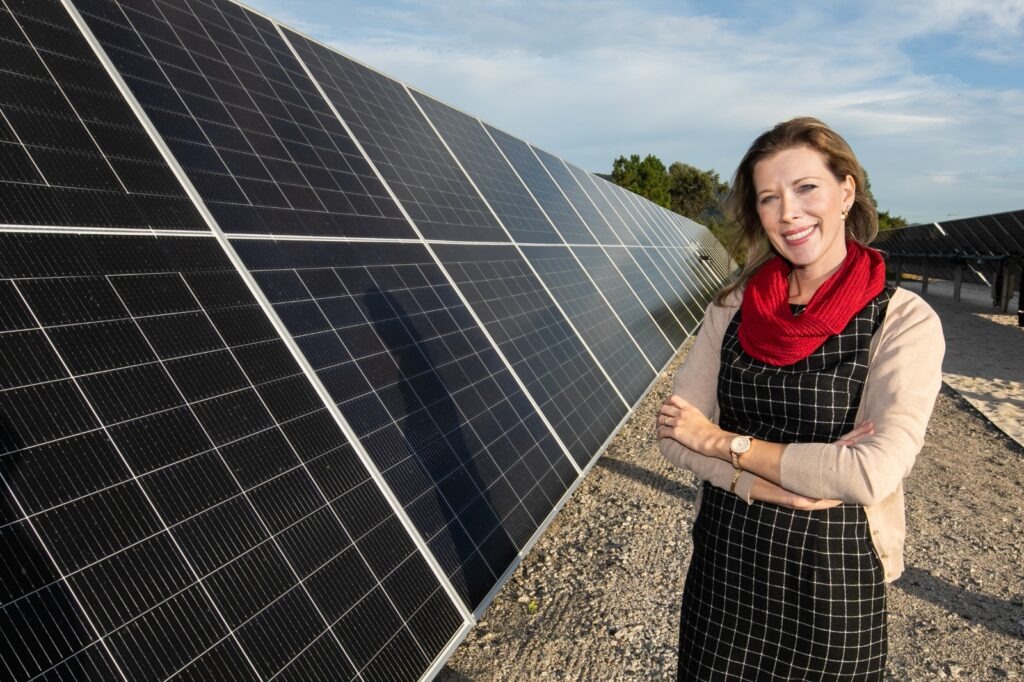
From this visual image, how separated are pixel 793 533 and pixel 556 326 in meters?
6.35

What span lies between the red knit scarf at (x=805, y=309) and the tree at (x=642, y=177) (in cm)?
6585

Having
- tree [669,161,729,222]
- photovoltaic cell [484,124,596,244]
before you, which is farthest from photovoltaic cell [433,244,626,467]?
tree [669,161,729,222]

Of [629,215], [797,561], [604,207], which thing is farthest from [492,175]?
[629,215]

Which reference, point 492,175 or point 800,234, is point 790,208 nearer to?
point 800,234

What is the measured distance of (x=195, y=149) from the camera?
538cm

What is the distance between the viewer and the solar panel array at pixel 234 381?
3.09 m

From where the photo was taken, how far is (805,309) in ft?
9.42

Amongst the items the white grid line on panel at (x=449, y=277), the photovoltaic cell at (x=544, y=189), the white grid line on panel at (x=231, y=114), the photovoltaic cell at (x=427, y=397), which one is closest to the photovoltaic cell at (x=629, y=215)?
the photovoltaic cell at (x=544, y=189)

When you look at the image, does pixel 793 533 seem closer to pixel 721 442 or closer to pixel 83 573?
pixel 721 442

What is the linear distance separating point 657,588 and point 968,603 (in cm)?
293

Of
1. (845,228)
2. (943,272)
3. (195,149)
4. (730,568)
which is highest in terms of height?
(195,149)

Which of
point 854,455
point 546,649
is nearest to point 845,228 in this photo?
point 854,455

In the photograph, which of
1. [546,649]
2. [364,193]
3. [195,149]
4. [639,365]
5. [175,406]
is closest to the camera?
[175,406]

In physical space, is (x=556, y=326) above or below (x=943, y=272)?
above
